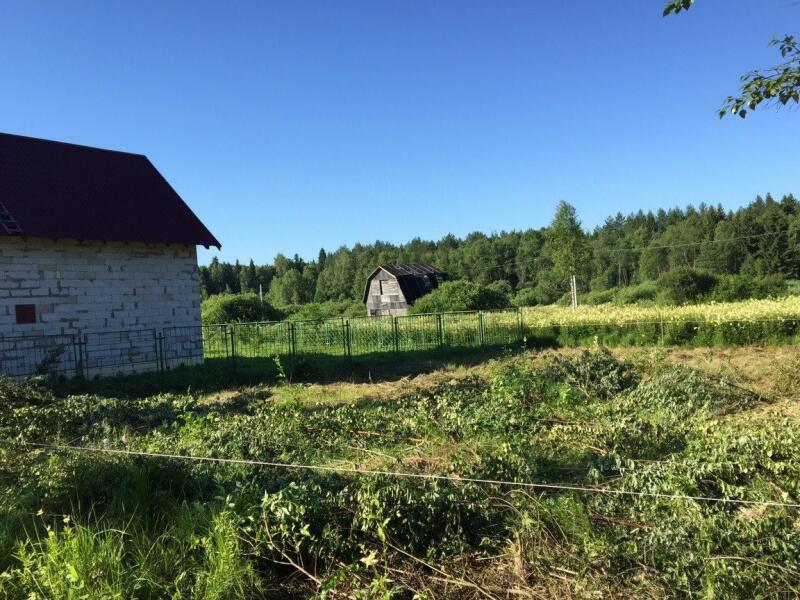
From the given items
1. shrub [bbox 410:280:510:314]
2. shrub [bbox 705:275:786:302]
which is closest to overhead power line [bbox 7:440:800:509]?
shrub [bbox 410:280:510:314]

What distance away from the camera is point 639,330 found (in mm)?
16938

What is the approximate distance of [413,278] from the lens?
5084 centimetres

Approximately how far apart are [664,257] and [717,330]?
212 feet

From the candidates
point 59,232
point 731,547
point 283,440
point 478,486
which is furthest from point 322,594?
point 59,232

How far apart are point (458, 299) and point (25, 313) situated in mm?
20782

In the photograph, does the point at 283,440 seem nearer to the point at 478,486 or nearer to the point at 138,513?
the point at 138,513

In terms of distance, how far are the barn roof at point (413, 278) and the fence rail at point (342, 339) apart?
27866mm

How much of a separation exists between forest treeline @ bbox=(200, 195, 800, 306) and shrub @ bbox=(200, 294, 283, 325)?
87.7 ft

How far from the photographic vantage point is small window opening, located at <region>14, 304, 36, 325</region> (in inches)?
565

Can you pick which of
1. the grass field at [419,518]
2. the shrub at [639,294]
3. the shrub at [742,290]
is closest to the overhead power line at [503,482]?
Result: the grass field at [419,518]

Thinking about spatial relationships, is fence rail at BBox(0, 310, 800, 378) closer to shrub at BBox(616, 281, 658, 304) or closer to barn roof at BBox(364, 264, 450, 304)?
shrub at BBox(616, 281, 658, 304)

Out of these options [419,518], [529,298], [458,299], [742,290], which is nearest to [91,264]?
[419,518]

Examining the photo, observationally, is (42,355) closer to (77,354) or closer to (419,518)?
(77,354)

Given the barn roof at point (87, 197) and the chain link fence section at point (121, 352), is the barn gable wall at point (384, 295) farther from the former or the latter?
the chain link fence section at point (121, 352)
